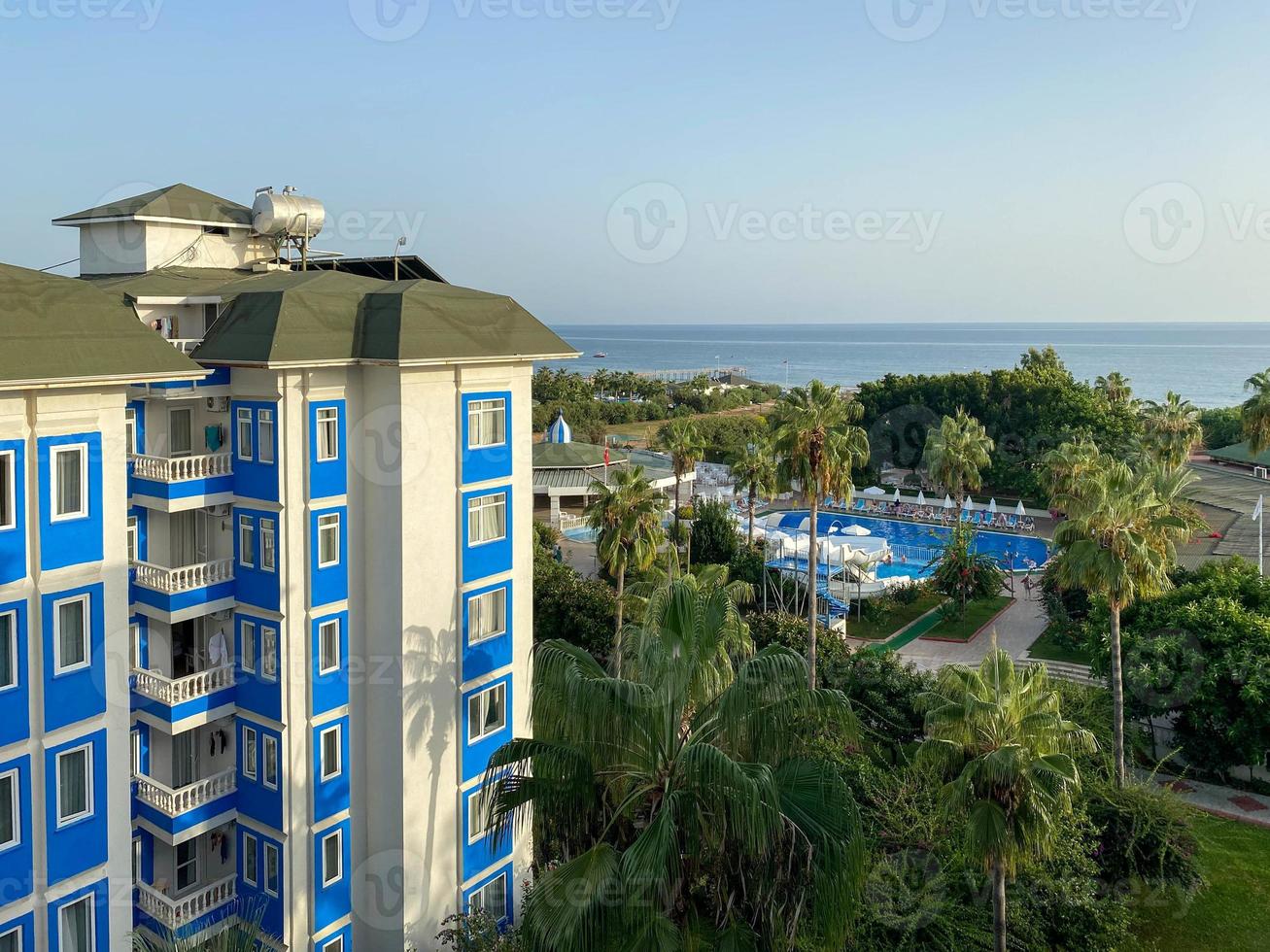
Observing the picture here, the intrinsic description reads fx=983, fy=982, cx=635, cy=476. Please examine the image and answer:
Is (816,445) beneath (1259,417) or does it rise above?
beneath

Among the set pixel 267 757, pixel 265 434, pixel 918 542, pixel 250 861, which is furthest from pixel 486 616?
pixel 918 542

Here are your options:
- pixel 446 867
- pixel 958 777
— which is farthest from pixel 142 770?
pixel 958 777

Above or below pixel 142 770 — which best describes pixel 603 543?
above

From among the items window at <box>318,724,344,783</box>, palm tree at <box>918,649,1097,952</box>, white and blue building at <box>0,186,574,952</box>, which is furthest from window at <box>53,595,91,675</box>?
palm tree at <box>918,649,1097,952</box>

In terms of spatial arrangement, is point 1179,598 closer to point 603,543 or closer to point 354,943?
point 603,543

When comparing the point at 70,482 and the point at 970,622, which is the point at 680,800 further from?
the point at 970,622

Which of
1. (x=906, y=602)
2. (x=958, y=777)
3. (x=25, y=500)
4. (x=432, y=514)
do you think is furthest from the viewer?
(x=906, y=602)

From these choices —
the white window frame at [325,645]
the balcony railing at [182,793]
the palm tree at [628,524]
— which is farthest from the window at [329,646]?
the palm tree at [628,524]

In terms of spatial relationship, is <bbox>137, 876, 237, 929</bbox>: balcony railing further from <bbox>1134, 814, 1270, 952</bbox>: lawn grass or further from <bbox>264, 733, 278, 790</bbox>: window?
<bbox>1134, 814, 1270, 952</bbox>: lawn grass
